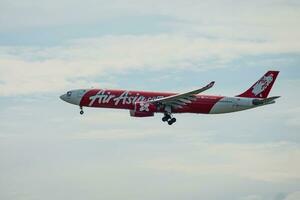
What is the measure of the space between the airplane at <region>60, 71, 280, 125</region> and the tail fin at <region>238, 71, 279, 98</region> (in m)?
1.63

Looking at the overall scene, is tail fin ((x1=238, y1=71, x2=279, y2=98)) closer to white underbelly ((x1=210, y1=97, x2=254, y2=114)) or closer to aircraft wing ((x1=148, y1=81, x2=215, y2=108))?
white underbelly ((x1=210, y1=97, x2=254, y2=114))

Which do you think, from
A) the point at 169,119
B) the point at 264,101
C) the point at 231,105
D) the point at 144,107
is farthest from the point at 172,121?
the point at 264,101

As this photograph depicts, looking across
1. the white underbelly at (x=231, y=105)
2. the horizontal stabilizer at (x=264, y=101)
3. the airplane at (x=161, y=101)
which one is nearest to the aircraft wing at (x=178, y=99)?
the airplane at (x=161, y=101)

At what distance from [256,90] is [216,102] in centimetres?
833

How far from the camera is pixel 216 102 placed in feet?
410

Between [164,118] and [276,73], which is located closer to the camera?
[164,118]

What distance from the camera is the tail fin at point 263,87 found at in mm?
128375

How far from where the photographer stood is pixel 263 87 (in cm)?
12938

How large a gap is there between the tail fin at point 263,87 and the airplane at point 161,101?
1.63 m

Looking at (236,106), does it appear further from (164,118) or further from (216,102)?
(164,118)

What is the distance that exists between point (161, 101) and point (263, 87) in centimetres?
2063

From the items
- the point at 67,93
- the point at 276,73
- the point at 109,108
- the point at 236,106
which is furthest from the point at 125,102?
the point at 276,73

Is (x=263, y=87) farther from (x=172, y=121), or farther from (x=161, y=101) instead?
(x=161, y=101)

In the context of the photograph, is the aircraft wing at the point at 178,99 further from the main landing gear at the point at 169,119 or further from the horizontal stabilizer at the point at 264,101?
the horizontal stabilizer at the point at 264,101
